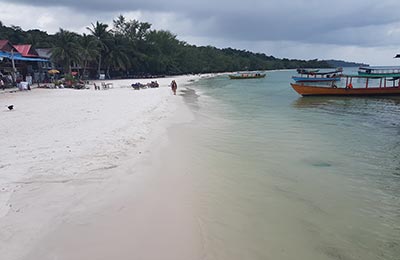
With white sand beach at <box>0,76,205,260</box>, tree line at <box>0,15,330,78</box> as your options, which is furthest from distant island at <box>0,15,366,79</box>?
white sand beach at <box>0,76,205,260</box>

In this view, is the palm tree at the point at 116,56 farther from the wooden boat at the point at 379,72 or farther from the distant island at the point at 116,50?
the wooden boat at the point at 379,72

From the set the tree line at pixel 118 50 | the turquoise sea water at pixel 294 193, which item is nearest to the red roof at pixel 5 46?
the tree line at pixel 118 50

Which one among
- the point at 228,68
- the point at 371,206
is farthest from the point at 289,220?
the point at 228,68

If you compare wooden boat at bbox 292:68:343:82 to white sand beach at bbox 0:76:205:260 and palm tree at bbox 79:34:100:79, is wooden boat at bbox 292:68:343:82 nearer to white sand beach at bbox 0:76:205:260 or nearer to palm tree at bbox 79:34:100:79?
white sand beach at bbox 0:76:205:260

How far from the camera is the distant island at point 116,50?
155ft

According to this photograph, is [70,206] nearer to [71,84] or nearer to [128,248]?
[128,248]

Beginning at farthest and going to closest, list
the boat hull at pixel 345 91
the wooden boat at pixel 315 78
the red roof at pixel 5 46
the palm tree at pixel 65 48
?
1. the palm tree at pixel 65 48
2. the wooden boat at pixel 315 78
3. the red roof at pixel 5 46
4. the boat hull at pixel 345 91

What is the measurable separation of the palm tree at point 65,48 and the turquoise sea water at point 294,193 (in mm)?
40387

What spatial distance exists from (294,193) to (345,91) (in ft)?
98.0

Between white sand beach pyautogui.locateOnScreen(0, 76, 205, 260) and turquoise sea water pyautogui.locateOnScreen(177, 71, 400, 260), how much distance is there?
673 mm

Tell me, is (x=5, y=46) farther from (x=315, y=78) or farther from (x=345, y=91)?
(x=345, y=91)

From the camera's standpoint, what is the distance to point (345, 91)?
32281 millimetres

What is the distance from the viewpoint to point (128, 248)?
438cm

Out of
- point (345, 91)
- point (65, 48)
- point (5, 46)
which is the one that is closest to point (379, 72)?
point (345, 91)
